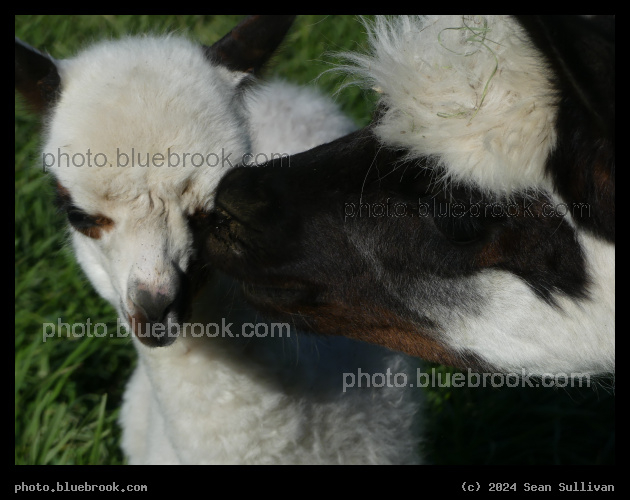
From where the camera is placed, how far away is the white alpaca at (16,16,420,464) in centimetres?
216

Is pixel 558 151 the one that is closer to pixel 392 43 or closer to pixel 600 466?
pixel 392 43

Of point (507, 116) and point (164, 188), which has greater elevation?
point (507, 116)

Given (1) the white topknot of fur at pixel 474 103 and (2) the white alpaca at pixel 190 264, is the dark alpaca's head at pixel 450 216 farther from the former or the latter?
(2) the white alpaca at pixel 190 264

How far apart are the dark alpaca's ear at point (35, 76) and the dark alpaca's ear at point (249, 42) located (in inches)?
20.2

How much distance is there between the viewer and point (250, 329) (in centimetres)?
274

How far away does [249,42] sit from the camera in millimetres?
2635

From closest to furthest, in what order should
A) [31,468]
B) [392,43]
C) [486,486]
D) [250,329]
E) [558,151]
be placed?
[558,151] < [392,43] < [250,329] < [486,486] < [31,468]

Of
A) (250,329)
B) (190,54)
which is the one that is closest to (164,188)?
(190,54)

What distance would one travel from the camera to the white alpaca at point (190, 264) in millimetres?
2160

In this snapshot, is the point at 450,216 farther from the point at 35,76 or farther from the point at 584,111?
the point at 35,76

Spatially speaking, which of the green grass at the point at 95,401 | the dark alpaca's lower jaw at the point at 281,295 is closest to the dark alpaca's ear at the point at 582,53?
the dark alpaca's lower jaw at the point at 281,295

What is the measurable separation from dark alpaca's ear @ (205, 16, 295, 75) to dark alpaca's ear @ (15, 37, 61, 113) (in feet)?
1.68

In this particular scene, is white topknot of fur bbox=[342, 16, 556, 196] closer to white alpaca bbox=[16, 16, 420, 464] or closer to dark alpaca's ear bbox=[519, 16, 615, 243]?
dark alpaca's ear bbox=[519, 16, 615, 243]

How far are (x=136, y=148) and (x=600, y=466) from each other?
2.66 m
